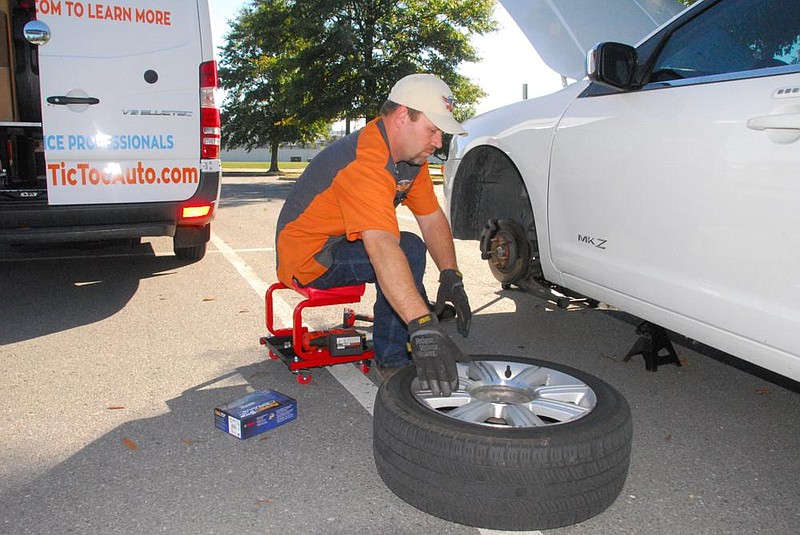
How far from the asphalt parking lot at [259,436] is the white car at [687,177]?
19.8 inches

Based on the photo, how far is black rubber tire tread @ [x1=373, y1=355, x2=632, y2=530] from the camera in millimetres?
1979

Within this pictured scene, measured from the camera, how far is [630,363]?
3658 millimetres

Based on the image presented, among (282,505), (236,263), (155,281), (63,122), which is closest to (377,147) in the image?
(282,505)


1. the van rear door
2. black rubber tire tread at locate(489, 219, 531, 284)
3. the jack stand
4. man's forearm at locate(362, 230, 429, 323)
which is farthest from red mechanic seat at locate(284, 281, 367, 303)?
the van rear door

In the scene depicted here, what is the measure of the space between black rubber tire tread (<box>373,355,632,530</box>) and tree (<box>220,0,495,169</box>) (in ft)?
88.0

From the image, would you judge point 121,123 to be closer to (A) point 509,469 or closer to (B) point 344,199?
(B) point 344,199

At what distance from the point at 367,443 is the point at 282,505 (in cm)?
53

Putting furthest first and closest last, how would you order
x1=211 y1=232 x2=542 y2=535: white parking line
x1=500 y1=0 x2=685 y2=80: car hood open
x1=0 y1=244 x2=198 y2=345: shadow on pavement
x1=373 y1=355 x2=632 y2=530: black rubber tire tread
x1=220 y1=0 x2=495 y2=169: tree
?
1. x1=220 y1=0 x2=495 y2=169: tree
2. x1=0 y1=244 x2=198 y2=345: shadow on pavement
3. x1=500 y1=0 x2=685 y2=80: car hood open
4. x1=211 y1=232 x2=542 y2=535: white parking line
5. x1=373 y1=355 x2=632 y2=530: black rubber tire tread

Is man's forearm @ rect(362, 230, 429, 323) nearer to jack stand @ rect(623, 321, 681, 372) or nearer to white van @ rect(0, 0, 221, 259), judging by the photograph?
jack stand @ rect(623, 321, 681, 372)

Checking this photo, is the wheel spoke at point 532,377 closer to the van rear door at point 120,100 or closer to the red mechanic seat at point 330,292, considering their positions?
the red mechanic seat at point 330,292

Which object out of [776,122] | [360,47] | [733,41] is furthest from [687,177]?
[360,47]

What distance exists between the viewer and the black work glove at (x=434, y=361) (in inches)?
92.0

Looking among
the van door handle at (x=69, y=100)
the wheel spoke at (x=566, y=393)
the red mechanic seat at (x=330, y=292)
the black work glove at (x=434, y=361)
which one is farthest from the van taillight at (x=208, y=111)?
the wheel spoke at (x=566, y=393)

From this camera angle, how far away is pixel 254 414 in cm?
270
